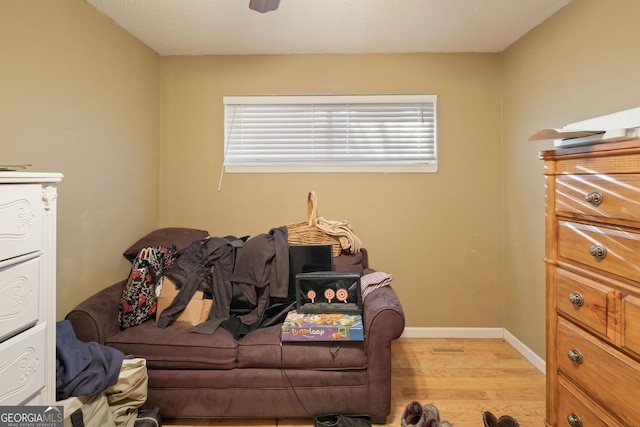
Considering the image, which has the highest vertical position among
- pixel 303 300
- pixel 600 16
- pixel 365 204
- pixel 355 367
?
pixel 600 16

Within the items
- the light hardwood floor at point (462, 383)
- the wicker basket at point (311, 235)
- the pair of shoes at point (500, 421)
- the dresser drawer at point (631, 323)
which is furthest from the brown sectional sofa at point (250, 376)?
the dresser drawer at point (631, 323)

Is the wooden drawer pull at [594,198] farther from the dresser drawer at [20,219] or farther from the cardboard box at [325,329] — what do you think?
the dresser drawer at [20,219]

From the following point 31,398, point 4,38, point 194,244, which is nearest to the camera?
point 31,398

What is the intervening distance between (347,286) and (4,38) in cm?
210

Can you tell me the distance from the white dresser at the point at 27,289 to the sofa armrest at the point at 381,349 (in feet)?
4.65

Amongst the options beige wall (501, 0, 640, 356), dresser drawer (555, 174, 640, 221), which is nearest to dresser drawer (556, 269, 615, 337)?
dresser drawer (555, 174, 640, 221)

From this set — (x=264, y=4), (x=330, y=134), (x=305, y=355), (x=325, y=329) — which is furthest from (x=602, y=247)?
(x=330, y=134)

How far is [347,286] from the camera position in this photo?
6.90 feet

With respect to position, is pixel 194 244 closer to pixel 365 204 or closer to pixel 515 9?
pixel 365 204

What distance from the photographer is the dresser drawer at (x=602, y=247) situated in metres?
1.13

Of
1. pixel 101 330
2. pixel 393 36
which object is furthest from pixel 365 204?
pixel 101 330

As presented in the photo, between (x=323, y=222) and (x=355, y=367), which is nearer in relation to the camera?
(x=355, y=367)

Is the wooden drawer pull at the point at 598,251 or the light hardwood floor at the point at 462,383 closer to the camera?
the wooden drawer pull at the point at 598,251

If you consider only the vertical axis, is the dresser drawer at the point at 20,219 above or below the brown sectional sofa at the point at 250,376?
above
